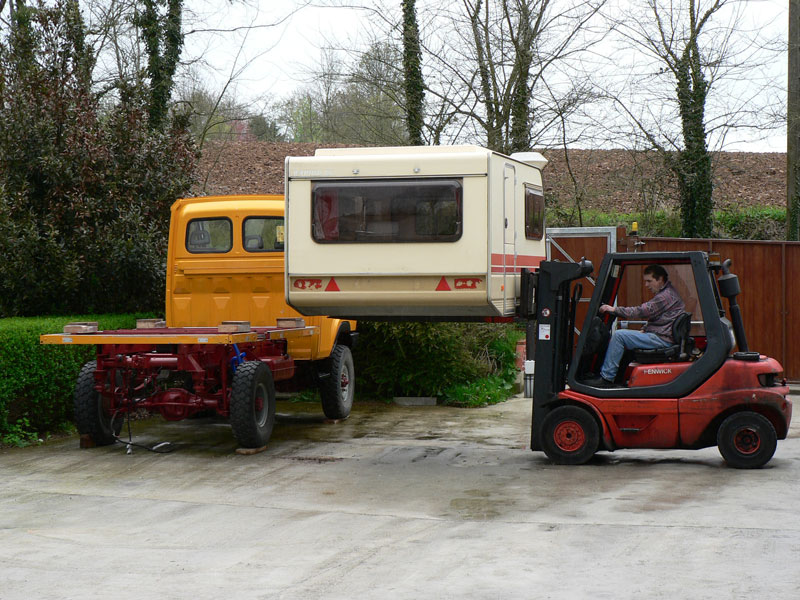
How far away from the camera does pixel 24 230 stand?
13.4 m

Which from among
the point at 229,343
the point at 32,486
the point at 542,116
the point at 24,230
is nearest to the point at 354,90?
the point at 542,116

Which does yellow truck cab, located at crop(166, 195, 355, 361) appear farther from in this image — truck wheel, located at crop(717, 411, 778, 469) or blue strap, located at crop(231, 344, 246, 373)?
truck wheel, located at crop(717, 411, 778, 469)

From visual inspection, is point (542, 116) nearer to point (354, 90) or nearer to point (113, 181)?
point (354, 90)

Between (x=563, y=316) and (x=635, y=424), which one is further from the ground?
(x=563, y=316)

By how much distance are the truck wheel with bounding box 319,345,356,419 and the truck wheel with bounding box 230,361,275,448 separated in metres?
2.01

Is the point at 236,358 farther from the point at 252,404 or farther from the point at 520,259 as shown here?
the point at 520,259

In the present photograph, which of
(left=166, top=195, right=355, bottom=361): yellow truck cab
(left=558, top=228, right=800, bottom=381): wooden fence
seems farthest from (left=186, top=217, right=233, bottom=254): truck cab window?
(left=558, top=228, right=800, bottom=381): wooden fence

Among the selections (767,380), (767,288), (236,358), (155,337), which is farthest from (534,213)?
(767,288)

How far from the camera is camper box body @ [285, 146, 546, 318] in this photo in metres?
9.41

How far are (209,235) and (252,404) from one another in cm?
303

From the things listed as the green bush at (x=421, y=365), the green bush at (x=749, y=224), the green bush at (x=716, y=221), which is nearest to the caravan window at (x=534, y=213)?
the green bush at (x=421, y=365)

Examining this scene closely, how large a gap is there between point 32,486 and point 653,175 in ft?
54.3

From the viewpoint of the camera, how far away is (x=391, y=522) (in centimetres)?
749

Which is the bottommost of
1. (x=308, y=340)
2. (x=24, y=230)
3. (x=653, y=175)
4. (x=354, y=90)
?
(x=308, y=340)
